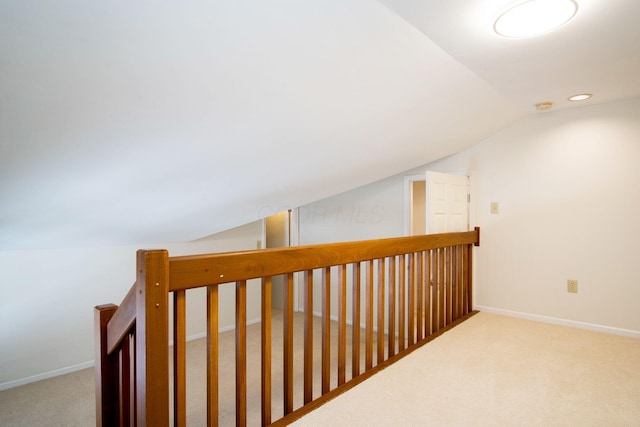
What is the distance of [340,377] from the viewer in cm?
207

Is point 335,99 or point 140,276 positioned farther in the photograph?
point 335,99

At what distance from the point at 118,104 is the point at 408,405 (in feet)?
6.62

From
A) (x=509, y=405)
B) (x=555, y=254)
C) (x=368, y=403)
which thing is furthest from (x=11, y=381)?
(x=555, y=254)

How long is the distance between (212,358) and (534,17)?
2081 mm

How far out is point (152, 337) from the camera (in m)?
1.20

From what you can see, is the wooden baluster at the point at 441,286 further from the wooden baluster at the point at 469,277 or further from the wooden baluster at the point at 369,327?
the wooden baluster at the point at 369,327

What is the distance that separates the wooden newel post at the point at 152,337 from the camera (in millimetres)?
1187

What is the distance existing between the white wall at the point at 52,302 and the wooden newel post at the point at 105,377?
229 cm

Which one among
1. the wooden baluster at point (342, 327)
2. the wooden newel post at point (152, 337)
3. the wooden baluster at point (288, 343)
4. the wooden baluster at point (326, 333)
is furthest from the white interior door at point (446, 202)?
the wooden newel post at point (152, 337)

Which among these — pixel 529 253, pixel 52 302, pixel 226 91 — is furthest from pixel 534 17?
pixel 52 302

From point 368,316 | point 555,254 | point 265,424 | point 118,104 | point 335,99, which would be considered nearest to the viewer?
point 118,104

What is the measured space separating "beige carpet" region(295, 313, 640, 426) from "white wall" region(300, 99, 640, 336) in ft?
1.50

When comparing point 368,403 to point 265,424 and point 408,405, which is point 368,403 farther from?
point 265,424

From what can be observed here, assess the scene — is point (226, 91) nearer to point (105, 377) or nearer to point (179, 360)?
point (179, 360)
